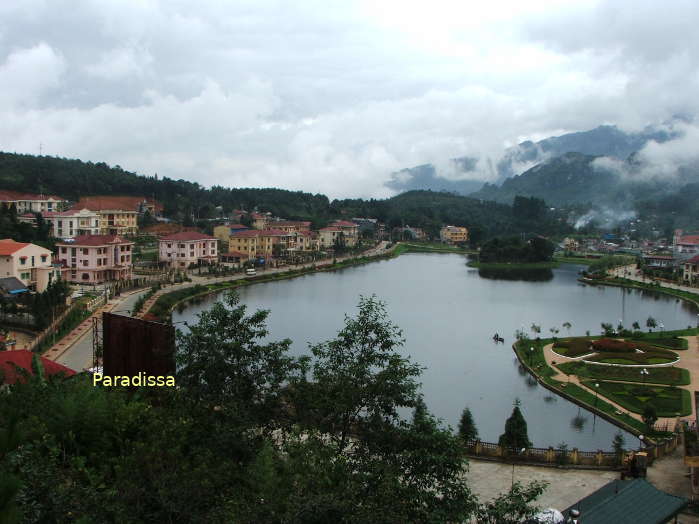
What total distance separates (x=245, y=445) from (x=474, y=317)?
52.1 ft

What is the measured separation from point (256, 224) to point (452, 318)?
2658 cm

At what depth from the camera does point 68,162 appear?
4572cm

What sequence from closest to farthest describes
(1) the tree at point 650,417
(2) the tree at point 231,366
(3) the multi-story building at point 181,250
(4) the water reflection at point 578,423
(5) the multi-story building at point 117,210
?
(2) the tree at point 231,366 → (1) the tree at point 650,417 → (4) the water reflection at point 578,423 → (3) the multi-story building at point 181,250 → (5) the multi-story building at point 117,210

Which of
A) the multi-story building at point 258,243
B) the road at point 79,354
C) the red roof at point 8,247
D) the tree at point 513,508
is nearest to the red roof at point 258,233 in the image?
the multi-story building at point 258,243

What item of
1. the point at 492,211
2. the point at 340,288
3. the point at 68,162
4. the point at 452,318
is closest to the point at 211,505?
the point at 452,318

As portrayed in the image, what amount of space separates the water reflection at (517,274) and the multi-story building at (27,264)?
20063 mm

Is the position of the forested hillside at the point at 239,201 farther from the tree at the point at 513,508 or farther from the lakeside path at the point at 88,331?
the tree at the point at 513,508

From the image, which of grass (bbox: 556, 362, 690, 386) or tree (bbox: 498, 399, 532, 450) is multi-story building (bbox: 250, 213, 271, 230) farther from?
tree (bbox: 498, 399, 532, 450)

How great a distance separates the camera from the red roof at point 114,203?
3499 cm

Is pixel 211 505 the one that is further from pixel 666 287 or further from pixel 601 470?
pixel 666 287

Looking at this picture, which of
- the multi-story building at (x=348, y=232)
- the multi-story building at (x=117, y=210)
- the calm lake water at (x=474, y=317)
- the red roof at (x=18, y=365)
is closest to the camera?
the red roof at (x=18, y=365)

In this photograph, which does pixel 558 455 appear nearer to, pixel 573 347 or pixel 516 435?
pixel 516 435

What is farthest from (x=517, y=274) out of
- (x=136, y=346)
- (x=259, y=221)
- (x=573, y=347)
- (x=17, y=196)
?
(x=136, y=346)

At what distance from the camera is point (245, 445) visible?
4953mm
